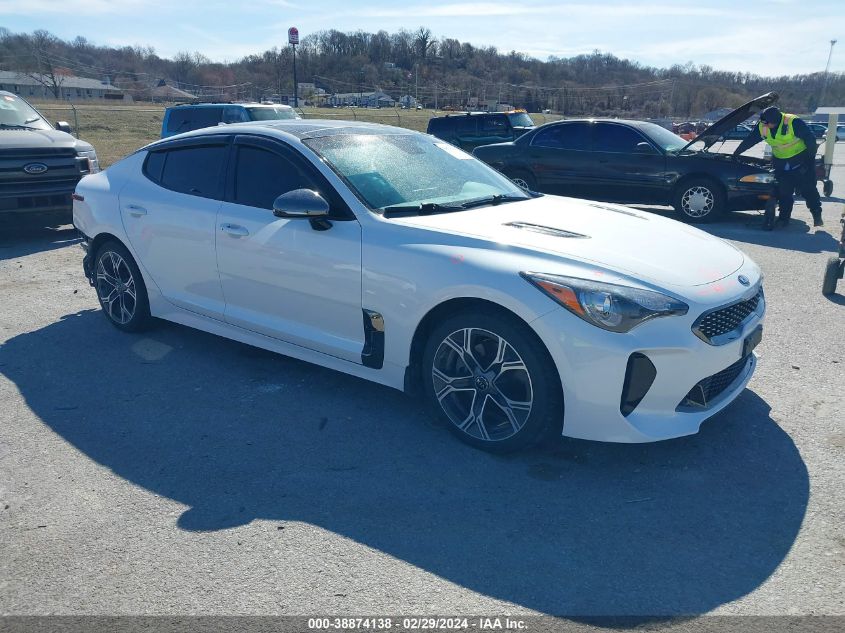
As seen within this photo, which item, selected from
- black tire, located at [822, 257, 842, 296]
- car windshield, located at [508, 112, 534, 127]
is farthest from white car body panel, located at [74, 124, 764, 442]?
car windshield, located at [508, 112, 534, 127]

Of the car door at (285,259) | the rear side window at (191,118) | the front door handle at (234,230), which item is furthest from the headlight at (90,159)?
the front door handle at (234,230)

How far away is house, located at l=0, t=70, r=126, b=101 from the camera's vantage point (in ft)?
225

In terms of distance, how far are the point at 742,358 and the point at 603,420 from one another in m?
0.91

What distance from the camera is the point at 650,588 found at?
2.67 m

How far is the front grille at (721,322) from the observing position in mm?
3365

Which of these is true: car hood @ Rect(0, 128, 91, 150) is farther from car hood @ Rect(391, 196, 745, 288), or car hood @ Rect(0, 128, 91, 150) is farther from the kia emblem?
car hood @ Rect(391, 196, 745, 288)

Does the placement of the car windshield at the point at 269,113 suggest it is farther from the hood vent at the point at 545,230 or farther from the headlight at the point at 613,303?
the headlight at the point at 613,303

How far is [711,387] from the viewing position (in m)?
3.55

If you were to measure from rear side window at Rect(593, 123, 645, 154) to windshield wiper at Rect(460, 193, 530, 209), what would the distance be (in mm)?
7479

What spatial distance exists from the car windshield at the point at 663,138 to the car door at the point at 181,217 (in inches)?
336

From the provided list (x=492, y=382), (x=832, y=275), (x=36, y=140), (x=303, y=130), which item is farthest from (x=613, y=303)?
(x=36, y=140)

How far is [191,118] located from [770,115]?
35.8 ft

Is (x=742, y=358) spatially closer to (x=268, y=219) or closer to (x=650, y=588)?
(x=650, y=588)

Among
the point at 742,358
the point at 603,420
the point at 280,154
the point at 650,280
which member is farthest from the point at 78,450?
the point at 742,358
